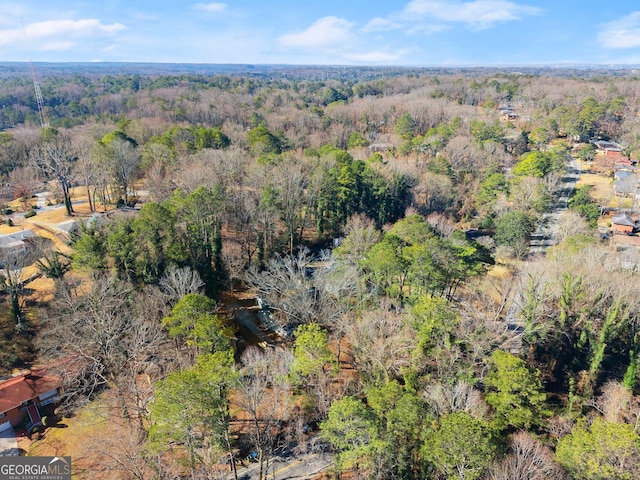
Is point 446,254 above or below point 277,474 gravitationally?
above

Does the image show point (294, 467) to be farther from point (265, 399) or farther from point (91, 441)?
point (91, 441)

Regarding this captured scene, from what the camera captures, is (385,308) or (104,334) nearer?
(104,334)

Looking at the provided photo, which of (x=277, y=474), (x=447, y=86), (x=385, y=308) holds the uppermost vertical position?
(x=447, y=86)

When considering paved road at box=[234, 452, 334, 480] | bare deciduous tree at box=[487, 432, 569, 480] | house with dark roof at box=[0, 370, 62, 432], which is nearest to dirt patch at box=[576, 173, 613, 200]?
bare deciduous tree at box=[487, 432, 569, 480]

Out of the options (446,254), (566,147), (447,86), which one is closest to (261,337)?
(446,254)

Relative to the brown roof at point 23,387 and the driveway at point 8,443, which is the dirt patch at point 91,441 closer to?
the driveway at point 8,443

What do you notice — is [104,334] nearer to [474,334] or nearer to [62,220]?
[474,334]
